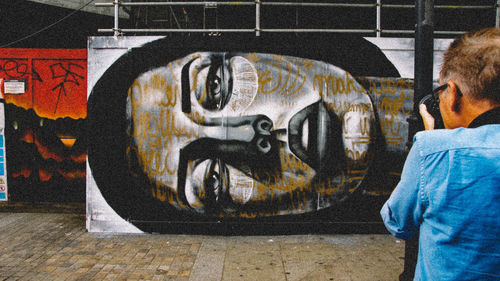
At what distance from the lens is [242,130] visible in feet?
17.6

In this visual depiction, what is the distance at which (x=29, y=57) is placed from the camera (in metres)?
6.50

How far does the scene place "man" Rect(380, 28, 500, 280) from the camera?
1111 mm

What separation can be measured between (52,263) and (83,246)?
23.3 inches

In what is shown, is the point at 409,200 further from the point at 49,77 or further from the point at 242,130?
the point at 49,77

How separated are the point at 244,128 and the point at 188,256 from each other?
212 cm

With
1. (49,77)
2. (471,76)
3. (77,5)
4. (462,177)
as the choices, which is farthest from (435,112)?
(77,5)

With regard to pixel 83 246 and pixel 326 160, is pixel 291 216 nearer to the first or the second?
pixel 326 160

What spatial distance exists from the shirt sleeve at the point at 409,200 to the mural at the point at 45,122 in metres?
6.61

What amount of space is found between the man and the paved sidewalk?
3139 millimetres

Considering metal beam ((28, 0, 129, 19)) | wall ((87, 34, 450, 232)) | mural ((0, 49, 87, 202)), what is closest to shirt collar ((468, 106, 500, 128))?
wall ((87, 34, 450, 232))

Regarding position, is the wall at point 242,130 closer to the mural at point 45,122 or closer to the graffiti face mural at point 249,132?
the graffiti face mural at point 249,132

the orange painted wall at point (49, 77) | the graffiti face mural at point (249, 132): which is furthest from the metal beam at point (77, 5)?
the graffiti face mural at point (249, 132)

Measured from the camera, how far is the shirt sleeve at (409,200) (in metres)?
1.23

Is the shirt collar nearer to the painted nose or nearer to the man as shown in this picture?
the man
